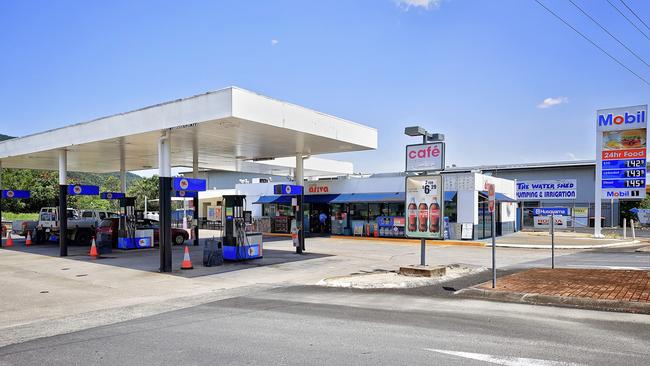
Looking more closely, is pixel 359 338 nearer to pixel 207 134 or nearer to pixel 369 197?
pixel 207 134

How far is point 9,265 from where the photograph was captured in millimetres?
17469

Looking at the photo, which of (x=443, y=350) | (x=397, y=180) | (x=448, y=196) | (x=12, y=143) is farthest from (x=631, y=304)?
(x=12, y=143)

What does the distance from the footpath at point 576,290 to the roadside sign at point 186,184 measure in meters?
9.84

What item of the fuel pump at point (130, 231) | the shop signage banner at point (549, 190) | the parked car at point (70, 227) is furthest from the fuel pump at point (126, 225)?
the shop signage banner at point (549, 190)

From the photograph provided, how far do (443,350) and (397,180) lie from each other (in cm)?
2567

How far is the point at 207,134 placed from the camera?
57.2ft

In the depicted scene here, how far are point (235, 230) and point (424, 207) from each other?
7340mm

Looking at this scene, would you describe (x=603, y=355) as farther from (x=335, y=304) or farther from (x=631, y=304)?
(x=335, y=304)

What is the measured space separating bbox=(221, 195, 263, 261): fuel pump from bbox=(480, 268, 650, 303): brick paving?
920 cm

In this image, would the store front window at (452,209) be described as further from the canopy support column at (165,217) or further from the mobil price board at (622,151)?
the canopy support column at (165,217)

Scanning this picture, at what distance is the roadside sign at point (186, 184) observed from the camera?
16.2 meters

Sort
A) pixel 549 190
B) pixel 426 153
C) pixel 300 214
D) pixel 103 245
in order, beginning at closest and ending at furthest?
pixel 426 153, pixel 103 245, pixel 300 214, pixel 549 190

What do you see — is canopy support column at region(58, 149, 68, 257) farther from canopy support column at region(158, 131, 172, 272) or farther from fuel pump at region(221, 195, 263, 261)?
fuel pump at region(221, 195, 263, 261)

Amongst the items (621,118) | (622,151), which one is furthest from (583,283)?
(621,118)
